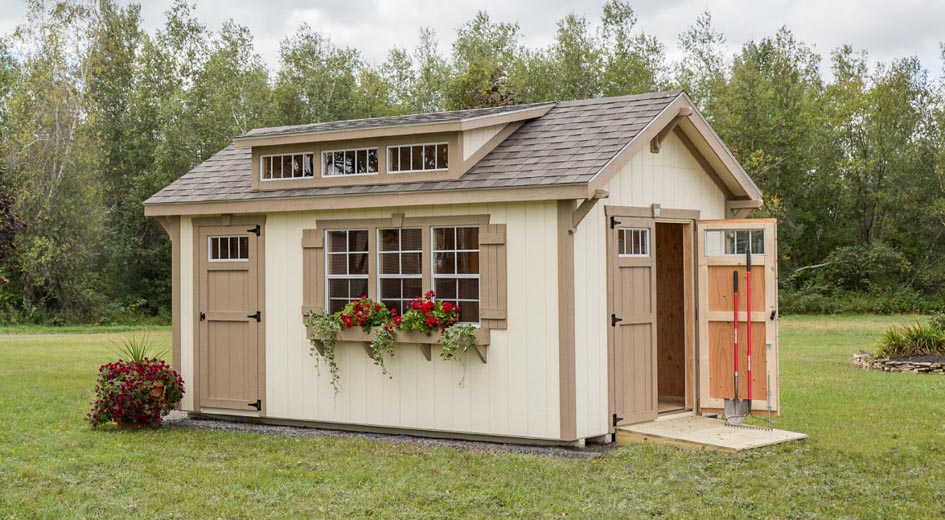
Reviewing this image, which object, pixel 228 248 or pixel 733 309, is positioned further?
pixel 228 248

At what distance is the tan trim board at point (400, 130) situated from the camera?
9.56 meters

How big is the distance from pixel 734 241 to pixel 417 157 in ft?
10.4

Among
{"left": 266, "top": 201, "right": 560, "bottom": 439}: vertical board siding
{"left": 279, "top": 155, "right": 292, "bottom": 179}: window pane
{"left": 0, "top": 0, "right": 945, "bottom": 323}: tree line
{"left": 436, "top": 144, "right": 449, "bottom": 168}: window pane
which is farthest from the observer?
{"left": 0, "top": 0, "right": 945, "bottom": 323}: tree line

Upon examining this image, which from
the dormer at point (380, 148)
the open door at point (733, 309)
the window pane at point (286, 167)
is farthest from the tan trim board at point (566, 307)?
the window pane at point (286, 167)

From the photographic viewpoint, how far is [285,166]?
10688mm

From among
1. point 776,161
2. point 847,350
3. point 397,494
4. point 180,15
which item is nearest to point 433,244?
point 397,494

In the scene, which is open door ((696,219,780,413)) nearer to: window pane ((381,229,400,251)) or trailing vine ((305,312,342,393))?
window pane ((381,229,400,251))

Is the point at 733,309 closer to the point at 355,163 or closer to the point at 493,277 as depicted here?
the point at 493,277

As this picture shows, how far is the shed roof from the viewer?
903cm

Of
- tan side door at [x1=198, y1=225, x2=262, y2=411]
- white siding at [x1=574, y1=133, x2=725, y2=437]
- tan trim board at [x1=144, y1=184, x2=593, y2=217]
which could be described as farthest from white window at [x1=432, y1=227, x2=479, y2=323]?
tan side door at [x1=198, y1=225, x2=262, y2=411]

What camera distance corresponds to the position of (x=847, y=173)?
32281 millimetres

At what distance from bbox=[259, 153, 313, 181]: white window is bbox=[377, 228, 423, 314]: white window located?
1.25 m

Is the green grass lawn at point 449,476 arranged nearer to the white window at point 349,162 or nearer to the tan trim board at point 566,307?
the tan trim board at point 566,307

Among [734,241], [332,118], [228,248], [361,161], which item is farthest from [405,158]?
[332,118]
